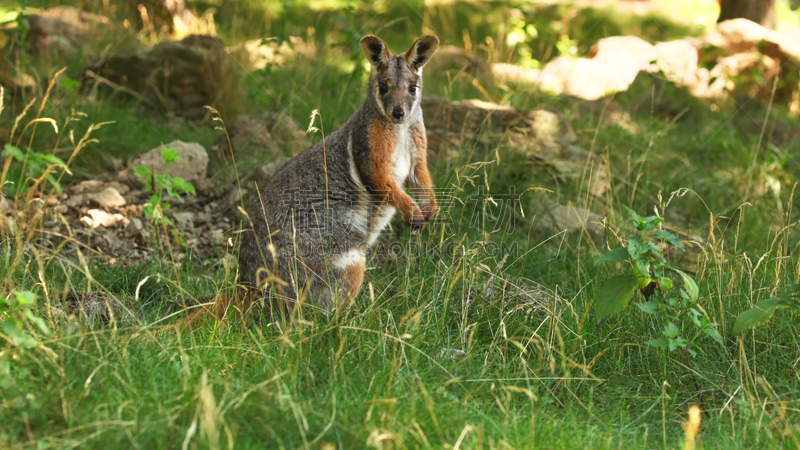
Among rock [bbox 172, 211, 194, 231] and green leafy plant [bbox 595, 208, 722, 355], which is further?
rock [bbox 172, 211, 194, 231]

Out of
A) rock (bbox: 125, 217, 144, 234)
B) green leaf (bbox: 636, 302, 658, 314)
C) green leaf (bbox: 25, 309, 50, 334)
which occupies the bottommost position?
rock (bbox: 125, 217, 144, 234)

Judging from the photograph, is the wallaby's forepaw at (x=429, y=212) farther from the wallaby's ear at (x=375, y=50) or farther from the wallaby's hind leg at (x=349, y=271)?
the wallaby's ear at (x=375, y=50)

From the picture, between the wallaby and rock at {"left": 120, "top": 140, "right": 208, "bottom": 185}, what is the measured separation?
1.97 metres

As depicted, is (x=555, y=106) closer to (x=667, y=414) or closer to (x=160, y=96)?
(x=160, y=96)

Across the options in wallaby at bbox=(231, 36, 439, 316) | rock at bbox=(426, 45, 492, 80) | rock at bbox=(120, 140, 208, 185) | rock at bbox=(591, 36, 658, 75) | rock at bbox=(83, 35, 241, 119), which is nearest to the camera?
wallaby at bbox=(231, 36, 439, 316)

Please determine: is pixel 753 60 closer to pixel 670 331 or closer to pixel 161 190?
pixel 670 331

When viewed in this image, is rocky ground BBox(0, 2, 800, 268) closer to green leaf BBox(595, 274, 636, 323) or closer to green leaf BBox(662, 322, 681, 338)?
green leaf BBox(595, 274, 636, 323)

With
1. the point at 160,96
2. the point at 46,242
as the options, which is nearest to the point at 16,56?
the point at 160,96

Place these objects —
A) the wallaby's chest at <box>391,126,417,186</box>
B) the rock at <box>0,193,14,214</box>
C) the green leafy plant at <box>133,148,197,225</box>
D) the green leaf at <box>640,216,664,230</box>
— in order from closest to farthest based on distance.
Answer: the green leaf at <box>640,216,664,230</box>, the wallaby's chest at <box>391,126,417,186</box>, the green leafy plant at <box>133,148,197,225</box>, the rock at <box>0,193,14,214</box>

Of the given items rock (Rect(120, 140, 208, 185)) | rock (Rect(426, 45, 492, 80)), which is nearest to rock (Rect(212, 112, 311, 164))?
rock (Rect(120, 140, 208, 185))

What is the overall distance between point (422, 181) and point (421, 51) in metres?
0.90

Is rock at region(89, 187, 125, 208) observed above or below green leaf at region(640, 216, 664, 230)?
below

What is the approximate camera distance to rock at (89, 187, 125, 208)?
5996 millimetres

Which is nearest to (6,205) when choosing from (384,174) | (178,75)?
(178,75)
